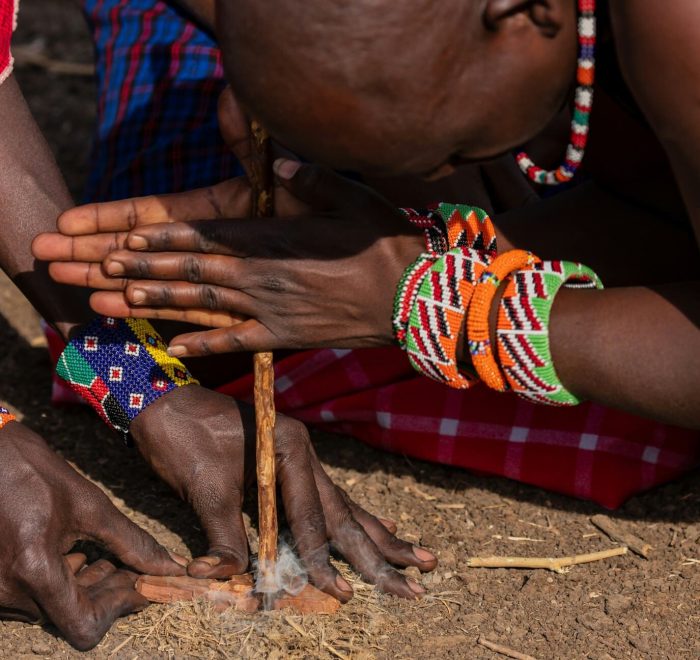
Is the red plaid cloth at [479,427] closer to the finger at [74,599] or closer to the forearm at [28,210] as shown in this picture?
the forearm at [28,210]

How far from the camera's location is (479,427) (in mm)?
2354

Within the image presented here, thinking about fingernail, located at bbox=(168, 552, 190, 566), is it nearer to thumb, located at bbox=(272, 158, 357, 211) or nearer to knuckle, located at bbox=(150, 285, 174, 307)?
knuckle, located at bbox=(150, 285, 174, 307)

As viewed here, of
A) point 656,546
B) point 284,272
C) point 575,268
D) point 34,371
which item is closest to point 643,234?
point 575,268

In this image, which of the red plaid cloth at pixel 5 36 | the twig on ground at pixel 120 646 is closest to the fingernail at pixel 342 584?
the twig on ground at pixel 120 646

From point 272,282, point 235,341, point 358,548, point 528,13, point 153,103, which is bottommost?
point 358,548

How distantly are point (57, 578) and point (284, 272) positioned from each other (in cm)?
60

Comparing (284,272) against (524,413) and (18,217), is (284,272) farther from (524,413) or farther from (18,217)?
(524,413)

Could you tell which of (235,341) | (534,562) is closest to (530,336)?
(235,341)

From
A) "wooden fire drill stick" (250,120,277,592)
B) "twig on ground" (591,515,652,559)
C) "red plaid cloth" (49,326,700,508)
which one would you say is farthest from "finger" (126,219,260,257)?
"twig on ground" (591,515,652,559)

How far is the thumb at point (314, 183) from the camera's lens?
71.1 inches

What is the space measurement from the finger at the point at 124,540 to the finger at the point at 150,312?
1.01ft

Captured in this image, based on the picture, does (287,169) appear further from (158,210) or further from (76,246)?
(76,246)

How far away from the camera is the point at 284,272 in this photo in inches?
70.5

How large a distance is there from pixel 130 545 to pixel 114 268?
47 centimetres
